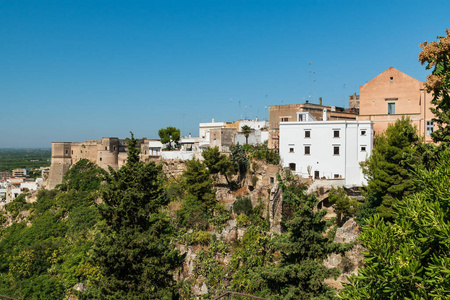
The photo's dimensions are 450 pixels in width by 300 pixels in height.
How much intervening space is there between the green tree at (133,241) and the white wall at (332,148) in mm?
14347

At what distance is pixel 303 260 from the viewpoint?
39.4 feet

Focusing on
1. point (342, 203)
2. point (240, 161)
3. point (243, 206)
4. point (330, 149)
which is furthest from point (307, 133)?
point (243, 206)

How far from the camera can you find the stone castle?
135 feet

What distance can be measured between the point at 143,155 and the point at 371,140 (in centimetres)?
2334

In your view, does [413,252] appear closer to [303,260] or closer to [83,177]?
[303,260]

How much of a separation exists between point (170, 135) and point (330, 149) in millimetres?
21375

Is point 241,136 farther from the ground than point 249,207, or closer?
farther from the ground

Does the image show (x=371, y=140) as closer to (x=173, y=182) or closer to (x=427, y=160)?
(x=427, y=160)

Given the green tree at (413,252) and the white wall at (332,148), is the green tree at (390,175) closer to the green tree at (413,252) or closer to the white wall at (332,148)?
the white wall at (332,148)

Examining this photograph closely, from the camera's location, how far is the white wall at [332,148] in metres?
25.3

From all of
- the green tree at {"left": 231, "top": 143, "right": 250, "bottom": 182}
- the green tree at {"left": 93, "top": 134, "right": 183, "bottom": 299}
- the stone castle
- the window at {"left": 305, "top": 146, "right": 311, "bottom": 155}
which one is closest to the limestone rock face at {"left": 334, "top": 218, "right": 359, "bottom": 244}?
the window at {"left": 305, "top": 146, "right": 311, "bottom": 155}

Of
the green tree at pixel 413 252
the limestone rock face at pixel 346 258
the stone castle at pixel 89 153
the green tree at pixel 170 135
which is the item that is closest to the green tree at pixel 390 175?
the limestone rock face at pixel 346 258

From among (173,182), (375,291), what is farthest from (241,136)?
(375,291)

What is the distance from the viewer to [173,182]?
3148cm
